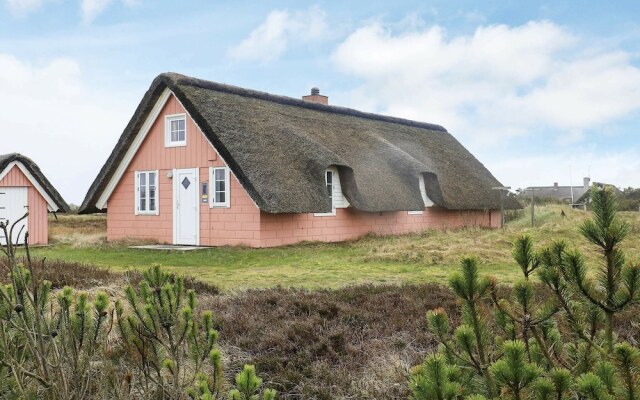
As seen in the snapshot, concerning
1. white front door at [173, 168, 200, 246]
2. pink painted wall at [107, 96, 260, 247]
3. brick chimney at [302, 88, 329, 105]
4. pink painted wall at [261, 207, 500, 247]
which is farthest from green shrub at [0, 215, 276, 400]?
brick chimney at [302, 88, 329, 105]

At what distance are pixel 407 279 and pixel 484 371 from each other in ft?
29.3

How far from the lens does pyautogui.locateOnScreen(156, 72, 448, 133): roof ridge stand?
2055 centimetres

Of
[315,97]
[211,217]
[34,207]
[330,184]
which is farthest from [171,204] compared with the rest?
[315,97]

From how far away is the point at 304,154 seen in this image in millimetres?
20516

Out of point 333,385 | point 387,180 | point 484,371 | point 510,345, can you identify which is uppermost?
point 387,180

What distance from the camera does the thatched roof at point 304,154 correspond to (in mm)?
18922

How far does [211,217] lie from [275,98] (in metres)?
6.27

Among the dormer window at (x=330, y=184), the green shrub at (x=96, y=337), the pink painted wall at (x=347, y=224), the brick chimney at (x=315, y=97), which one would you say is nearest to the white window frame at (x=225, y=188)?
the pink painted wall at (x=347, y=224)

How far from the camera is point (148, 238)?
2166 cm

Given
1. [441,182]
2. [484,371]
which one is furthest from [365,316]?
[441,182]

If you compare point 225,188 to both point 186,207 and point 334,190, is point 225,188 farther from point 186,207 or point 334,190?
point 334,190

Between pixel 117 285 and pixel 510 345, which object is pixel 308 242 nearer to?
pixel 117 285

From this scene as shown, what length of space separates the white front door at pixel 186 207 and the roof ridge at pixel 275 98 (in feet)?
9.56

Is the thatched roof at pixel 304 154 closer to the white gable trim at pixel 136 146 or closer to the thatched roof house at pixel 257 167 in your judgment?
the thatched roof house at pixel 257 167
